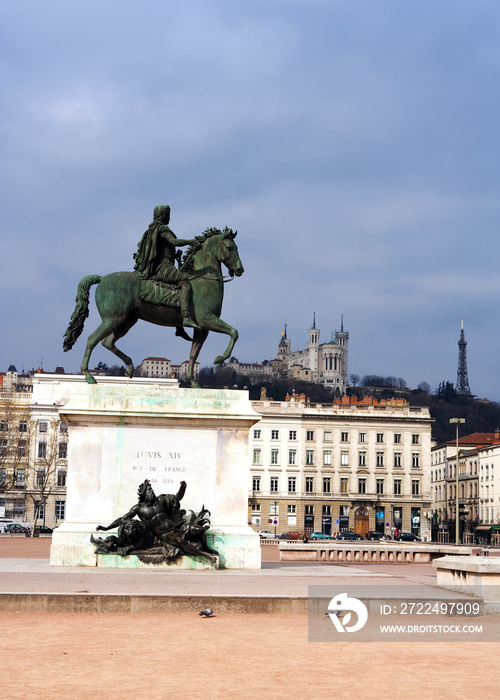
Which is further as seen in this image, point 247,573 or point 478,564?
point 247,573

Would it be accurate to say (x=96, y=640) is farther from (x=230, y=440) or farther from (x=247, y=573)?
(x=230, y=440)

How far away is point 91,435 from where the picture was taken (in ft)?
59.7

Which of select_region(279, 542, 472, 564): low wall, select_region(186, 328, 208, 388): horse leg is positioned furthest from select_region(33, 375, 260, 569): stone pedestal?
select_region(279, 542, 472, 564): low wall

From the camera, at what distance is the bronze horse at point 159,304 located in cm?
1912

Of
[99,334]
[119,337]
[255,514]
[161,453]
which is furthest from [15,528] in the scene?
[161,453]

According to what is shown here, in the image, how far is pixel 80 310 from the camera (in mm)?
19375

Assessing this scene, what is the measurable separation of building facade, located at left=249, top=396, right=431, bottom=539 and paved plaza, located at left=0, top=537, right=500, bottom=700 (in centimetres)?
9366

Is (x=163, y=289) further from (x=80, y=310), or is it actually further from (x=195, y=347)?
(x=80, y=310)

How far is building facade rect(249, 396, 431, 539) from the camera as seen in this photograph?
107 meters

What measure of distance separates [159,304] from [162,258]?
1.00 m

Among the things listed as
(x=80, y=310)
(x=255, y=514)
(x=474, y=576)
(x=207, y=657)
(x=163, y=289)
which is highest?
(x=163, y=289)

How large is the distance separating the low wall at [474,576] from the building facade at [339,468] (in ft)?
299

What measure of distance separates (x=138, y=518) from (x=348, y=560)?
18517 millimetres

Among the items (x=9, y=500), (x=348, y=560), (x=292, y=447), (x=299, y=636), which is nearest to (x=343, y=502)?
(x=292, y=447)
